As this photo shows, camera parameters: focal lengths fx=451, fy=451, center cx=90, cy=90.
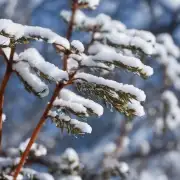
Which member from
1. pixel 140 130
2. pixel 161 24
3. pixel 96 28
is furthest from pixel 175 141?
pixel 96 28

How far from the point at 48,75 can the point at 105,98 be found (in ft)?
0.64

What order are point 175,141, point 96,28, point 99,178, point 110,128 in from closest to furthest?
1. point 96,28
2. point 99,178
3. point 175,141
4. point 110,128

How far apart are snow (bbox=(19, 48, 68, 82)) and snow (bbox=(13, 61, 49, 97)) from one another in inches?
0.9

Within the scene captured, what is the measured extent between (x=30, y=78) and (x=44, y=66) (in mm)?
59

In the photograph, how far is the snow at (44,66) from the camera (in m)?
1.32

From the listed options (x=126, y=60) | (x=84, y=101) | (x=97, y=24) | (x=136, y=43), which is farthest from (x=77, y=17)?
(x=126, y=60)

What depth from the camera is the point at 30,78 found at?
1.36m

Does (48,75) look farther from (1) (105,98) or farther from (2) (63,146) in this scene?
(2) (63,146)

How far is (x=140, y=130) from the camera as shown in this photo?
24.6 ft

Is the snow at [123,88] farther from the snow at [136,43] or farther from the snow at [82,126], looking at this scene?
the snow at [136,43]

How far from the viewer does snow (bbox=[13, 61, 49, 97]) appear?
133 centimetres

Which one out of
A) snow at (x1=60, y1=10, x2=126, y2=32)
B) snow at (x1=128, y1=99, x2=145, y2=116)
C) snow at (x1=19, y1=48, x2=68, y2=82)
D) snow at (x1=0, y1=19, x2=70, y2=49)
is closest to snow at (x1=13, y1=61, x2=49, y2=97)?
snow at (x1=19, y1=48, x2=68, y2=82)

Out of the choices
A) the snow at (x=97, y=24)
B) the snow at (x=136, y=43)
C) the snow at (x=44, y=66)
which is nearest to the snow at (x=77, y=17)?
the snow at (x=97, y=24)

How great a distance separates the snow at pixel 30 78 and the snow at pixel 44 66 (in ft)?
0.07
